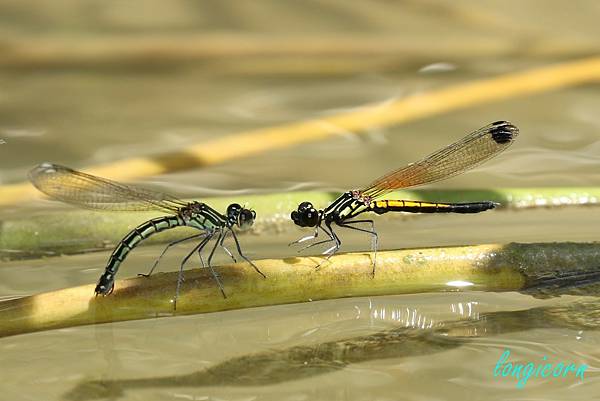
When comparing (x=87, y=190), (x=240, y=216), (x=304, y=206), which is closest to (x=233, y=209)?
(x=240, y=216)

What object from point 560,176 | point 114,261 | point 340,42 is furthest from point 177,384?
point 340,42

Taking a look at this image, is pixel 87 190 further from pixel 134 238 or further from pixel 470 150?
pixel 470 150

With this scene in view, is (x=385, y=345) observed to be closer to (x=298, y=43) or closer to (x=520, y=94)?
(x=520, y=94)

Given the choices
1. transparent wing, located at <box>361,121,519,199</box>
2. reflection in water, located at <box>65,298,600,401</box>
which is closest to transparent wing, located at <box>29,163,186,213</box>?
reflection in water, located at <box>65,298,600,401</box>

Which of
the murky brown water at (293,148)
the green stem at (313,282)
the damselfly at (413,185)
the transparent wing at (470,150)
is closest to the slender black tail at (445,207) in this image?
the damselfly at (413,185)

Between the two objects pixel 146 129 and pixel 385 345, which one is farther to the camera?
pixel 146 129

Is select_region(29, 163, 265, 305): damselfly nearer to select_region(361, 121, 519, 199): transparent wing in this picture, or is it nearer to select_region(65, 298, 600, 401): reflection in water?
select_region(65, 298, 600, 401): reflection in water

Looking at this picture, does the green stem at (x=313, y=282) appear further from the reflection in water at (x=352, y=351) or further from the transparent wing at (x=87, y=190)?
the transparent wing at (x=87, y=190)
